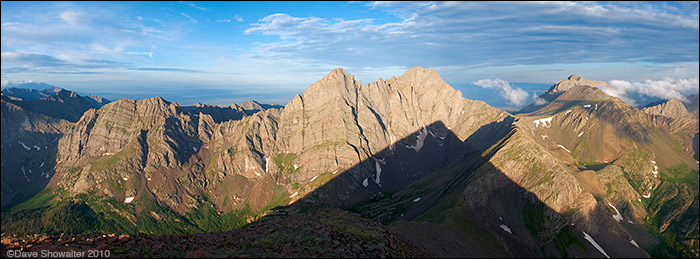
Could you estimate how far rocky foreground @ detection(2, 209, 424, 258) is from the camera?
4128 centimetres

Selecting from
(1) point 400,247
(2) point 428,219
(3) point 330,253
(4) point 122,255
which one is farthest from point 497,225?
(4) point 122,255

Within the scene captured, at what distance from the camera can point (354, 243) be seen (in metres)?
65.4

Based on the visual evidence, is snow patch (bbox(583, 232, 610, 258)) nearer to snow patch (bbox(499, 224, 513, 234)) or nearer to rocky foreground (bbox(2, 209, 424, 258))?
snow patch (bbox(499, 224, 513, 234))

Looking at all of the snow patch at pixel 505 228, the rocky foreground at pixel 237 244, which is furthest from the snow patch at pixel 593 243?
the rocky foreground at pixel 237 244

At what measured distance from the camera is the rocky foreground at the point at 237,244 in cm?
4128

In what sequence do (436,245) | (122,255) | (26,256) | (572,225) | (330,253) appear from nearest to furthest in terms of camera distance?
(26,256) < (122,255) < (330,253) < (436,245) < (572,225)

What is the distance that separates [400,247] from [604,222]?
195 metres

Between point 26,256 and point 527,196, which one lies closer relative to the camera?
point 26,256

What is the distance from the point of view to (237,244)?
2393 inches

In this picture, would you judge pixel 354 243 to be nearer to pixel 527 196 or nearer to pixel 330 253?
pixel 330 253

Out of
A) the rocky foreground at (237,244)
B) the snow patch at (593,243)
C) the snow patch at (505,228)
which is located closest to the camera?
the rocky foreground at (237,244)

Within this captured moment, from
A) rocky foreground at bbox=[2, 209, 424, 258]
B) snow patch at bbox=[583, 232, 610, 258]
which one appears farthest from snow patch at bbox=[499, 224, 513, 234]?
rocky foreground at bbox=[2, 209, 424, 258]

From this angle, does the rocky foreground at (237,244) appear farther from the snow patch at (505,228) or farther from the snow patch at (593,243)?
the snow patch at (593,243)

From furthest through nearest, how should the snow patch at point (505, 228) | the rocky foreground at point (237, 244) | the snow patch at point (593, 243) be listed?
the snow patch at point (593, 243)
the snow patch at point (505, 228)
the rocky foreground at point (237, 244)
